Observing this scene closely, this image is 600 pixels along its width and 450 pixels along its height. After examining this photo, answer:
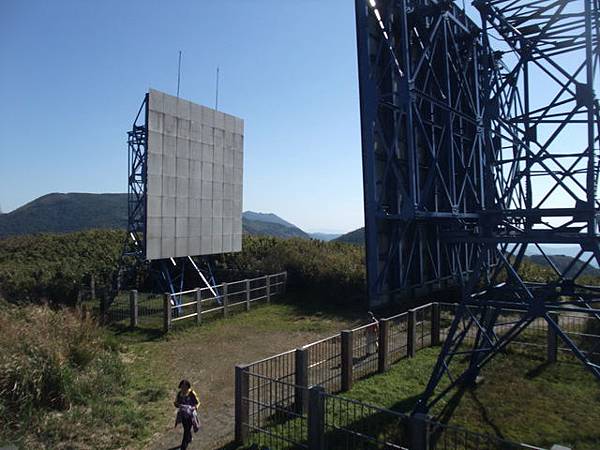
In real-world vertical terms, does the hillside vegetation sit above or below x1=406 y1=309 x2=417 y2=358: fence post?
above

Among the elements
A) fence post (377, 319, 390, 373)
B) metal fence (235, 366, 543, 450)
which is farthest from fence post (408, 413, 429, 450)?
fence post (377, 319, 390, 373)

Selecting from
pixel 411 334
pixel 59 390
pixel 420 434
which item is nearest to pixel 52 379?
pixel 59 390

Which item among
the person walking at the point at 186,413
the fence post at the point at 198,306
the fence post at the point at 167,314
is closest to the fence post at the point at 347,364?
the person walking at the point at 186,413

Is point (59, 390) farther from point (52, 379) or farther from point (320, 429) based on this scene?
point (320, 429)

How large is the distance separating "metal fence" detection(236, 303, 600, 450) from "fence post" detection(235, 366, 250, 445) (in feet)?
0.05

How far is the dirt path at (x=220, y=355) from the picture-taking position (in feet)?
24.5

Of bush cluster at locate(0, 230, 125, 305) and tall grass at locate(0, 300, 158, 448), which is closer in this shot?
tall grass at locate(0, 300, 158, 448)

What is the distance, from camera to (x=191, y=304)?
14.5m

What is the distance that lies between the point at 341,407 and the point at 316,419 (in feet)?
4.57

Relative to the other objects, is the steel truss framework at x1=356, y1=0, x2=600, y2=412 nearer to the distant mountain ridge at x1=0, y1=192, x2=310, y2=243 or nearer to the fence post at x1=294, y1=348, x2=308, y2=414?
the fence post at x1=294, y1=348, x2=308, y2=414

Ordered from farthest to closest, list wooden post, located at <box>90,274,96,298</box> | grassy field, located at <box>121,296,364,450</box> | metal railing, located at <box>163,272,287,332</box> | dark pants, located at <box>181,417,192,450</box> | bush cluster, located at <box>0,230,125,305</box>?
1. wooden post, located at <box>90,274,96,298</box>
2. bush cluster, located at <box>0,230,125,305</box>
3. metal railing, located at <box>163,272,287,332</box>
4. grassy field, located at <box>121,296,364,450</box>
5. dark pants, located at <box>181,417,192,450</box>

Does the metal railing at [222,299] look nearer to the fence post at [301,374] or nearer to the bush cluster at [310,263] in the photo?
the bush cluster at [310,263]

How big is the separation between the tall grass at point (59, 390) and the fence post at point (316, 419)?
2.96m

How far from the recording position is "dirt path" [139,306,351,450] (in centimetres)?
746
